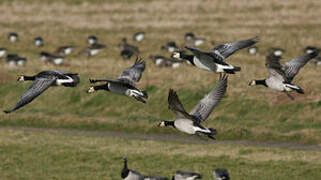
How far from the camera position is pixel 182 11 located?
79.6m

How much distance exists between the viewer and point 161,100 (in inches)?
1815

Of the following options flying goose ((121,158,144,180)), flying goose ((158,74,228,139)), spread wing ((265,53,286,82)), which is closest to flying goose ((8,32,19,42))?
spread wing ((265,53,286,82))

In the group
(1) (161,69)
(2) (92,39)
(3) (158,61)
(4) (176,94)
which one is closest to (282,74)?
(4) (176,94)

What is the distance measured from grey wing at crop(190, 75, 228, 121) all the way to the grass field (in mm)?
6782

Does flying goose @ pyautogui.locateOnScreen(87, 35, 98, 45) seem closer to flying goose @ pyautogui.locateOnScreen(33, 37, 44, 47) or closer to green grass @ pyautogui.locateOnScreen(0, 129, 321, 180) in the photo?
flying goose @ pyautogui.locateOnScreen(33, 37, 44, 47)

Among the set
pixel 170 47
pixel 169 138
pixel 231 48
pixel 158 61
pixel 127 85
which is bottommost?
pixel 127 85

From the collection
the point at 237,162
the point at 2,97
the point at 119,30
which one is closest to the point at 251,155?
the point at 237,162

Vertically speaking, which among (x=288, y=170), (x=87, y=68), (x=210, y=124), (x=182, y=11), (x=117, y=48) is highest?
(x=182, y=11)

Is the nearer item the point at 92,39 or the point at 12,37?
the point at 92,39

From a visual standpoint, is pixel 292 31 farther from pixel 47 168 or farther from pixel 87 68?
pixel 47 168

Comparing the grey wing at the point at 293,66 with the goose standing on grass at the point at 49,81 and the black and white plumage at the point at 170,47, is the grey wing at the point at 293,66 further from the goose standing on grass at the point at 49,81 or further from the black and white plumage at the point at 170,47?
the black and white plumage at the point at 170,47

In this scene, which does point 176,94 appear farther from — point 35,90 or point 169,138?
point 169,138

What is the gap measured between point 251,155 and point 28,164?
1039cm

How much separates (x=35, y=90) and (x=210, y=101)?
5914 mm
